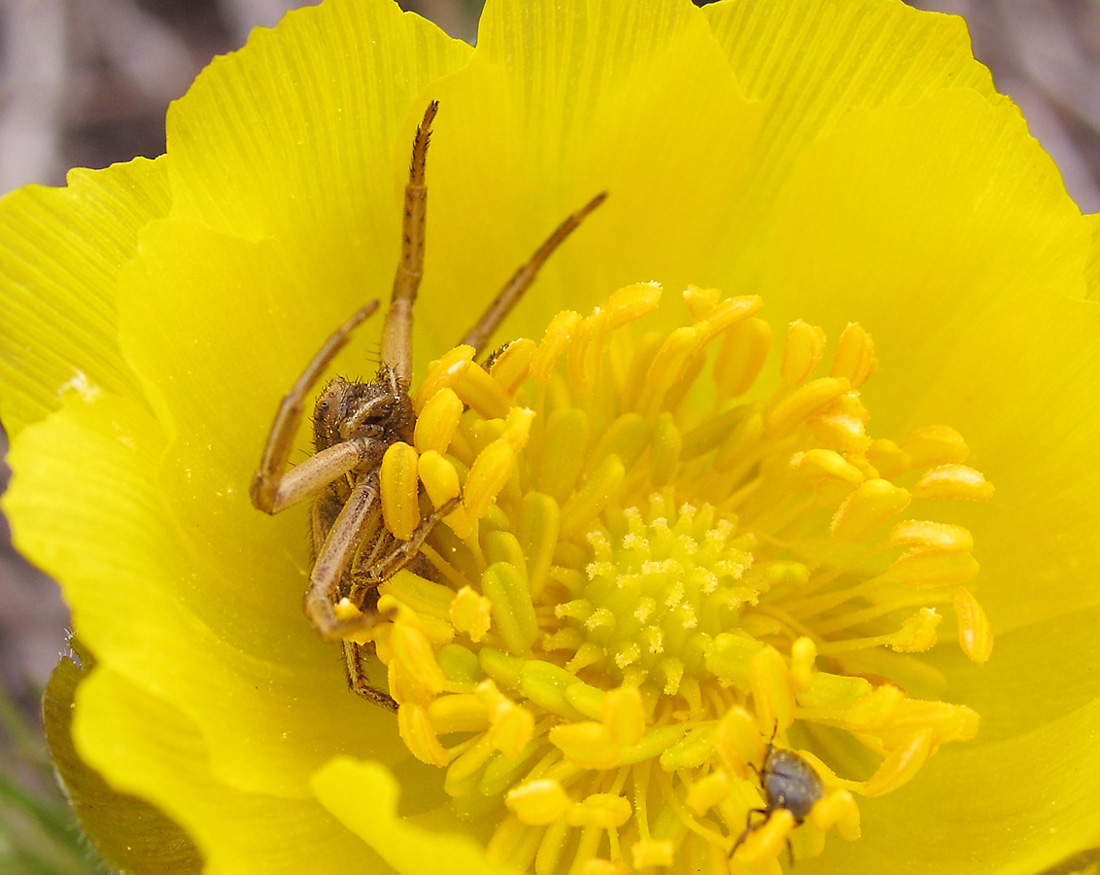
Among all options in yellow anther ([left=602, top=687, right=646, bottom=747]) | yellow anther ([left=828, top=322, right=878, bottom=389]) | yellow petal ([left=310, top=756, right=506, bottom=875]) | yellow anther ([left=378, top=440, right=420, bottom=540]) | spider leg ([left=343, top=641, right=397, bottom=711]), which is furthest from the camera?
yellow anther ([left=828, top=322, right=878, bottom=389])

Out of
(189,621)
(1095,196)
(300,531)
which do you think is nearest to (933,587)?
(300,531)

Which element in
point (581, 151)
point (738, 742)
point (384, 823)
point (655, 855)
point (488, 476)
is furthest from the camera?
point (581, 151)

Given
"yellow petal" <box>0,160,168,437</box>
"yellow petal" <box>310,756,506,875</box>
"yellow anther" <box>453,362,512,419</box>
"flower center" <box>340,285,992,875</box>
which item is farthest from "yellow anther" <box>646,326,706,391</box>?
"yellow petal" <box>310,756,506,875</box>

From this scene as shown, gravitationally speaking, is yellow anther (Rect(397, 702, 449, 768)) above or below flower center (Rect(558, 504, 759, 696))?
below

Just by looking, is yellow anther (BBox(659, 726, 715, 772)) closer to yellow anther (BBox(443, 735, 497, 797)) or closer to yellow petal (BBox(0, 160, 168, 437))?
yellow anther (BBox(443, 735, 497, 797))

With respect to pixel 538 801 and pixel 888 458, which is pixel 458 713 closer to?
pixel 538 801

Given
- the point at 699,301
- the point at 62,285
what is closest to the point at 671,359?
the point at 699,301

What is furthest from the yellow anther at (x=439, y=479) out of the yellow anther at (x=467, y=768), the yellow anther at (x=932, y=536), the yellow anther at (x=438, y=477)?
the yellow anther at (x=932, y=536)
